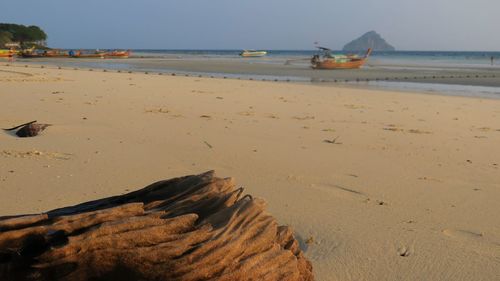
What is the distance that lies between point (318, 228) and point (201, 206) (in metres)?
1.46

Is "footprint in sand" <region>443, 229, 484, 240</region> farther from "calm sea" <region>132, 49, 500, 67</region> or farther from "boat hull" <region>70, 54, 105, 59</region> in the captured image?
"boat hull" <region>70, 54, 105, 59</region>

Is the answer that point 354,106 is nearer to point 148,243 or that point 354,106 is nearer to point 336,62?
point 148,243

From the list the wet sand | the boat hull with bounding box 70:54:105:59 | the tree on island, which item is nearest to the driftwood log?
the wet sand

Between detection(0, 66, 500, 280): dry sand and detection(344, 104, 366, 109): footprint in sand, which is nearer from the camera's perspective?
detection(0, 66, 500, 280): dry sand

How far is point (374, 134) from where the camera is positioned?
7691 millimetres

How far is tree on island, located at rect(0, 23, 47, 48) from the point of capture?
97.6 m

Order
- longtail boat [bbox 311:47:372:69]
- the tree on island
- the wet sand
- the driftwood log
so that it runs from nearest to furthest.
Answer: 1. the driftwood log
2. the wet sand
3. longtail boat [bbox 311:47:372:69]
4. the tree on island

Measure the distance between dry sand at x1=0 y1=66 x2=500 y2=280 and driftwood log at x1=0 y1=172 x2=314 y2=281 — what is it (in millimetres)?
806

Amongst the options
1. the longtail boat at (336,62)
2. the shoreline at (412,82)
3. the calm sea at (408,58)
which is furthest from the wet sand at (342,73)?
the calm sea at (408,58)

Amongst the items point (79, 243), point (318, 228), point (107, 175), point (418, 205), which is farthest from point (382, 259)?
point (107, 175)

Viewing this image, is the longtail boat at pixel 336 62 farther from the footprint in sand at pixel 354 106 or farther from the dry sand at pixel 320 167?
the dry sand at pixel 320 167

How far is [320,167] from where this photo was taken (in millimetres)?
5594

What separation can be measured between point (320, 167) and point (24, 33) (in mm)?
103743

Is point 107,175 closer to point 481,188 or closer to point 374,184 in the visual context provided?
point 374,184
